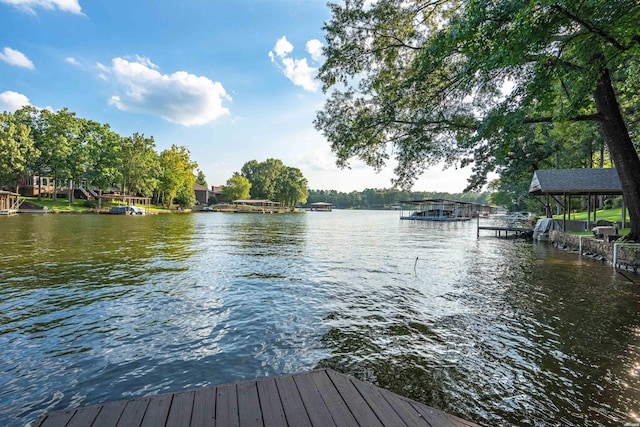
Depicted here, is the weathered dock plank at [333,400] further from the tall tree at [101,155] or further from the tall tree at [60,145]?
the tall tree at [101,155]

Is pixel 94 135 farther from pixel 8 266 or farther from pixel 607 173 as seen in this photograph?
pixel 607 173

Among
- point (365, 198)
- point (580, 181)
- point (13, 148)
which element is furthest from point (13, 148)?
point (365, 198)

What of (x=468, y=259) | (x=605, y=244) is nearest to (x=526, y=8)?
(x=468, y=259)

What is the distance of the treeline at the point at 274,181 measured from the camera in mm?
96619

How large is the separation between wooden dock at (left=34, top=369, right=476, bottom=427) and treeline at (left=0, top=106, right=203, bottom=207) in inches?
2168

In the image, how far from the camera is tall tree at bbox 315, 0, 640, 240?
285 inches

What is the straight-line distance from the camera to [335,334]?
5902 millimetres

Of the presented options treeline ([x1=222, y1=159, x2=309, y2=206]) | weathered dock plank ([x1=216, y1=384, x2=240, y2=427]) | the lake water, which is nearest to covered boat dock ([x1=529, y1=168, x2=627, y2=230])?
the lake water

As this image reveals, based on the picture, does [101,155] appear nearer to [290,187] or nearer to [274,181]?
[274,181]

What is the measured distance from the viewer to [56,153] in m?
46.0

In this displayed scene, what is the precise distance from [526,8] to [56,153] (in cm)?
5806

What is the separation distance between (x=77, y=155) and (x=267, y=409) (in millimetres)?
59215

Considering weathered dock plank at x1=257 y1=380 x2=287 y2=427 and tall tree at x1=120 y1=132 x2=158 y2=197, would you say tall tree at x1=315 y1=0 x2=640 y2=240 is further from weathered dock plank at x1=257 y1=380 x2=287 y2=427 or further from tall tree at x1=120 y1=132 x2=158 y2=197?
tall tree at x1=120 y1=132 x2=158 y2=197

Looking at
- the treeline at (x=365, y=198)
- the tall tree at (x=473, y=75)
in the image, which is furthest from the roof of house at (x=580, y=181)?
the treeline at (x=365, y=198)
